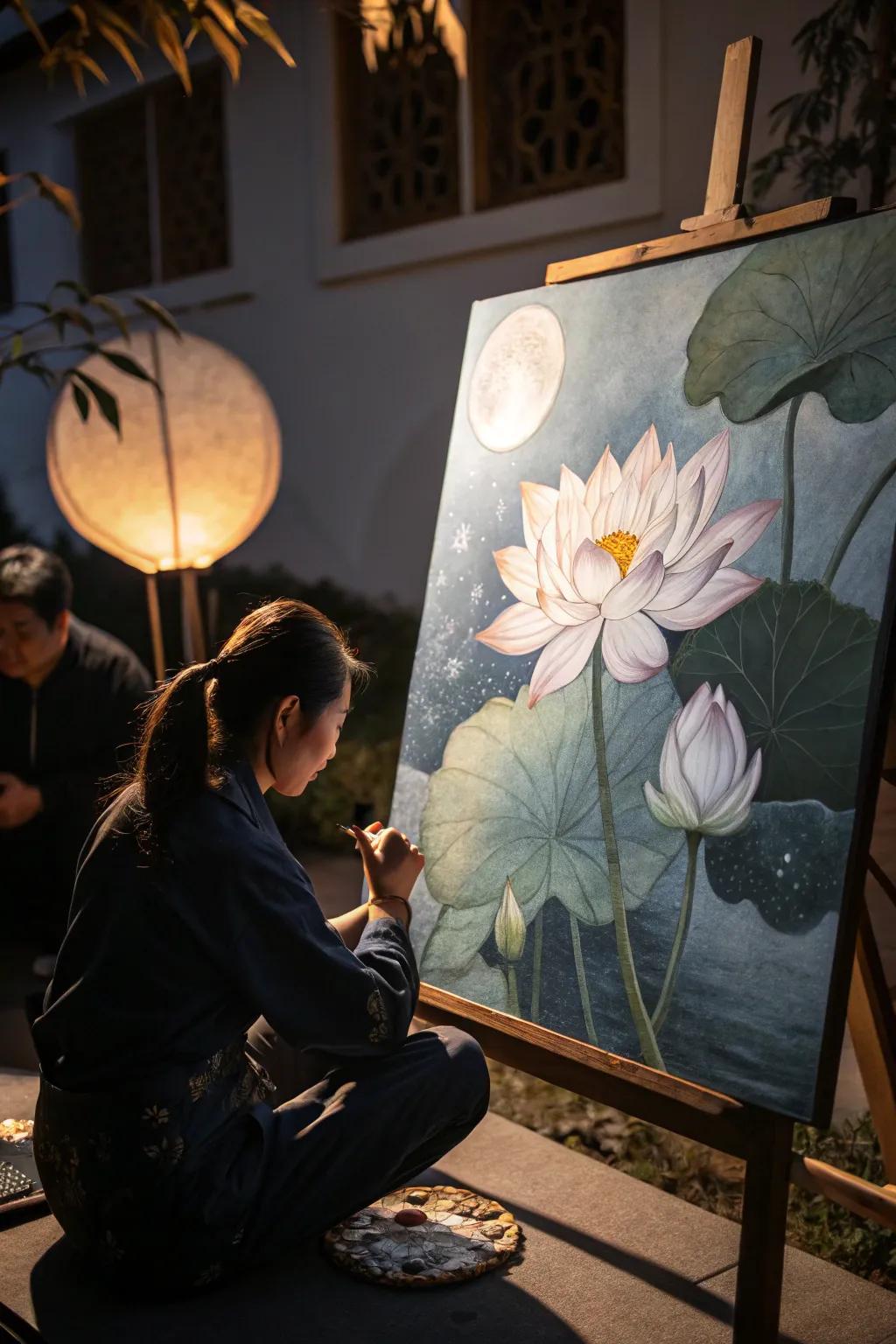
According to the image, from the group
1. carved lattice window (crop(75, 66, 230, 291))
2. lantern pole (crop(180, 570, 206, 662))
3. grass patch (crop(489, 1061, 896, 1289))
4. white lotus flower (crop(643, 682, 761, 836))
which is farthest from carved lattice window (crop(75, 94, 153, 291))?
white lotus flower (crop(643, 682, 761, 836))

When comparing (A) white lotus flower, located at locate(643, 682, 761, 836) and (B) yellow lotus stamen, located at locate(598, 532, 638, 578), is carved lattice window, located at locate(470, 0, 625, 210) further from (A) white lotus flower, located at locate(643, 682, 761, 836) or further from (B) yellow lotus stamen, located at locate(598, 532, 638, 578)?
(A) white lotus flower, located at locate(643, 682, 761, 836)

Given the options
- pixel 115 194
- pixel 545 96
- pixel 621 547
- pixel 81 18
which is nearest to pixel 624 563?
pixel 621 547

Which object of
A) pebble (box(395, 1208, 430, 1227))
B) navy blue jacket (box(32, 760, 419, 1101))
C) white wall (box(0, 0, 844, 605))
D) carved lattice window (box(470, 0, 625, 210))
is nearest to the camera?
navy blue jacket (box(32, 760, 419, 1101))

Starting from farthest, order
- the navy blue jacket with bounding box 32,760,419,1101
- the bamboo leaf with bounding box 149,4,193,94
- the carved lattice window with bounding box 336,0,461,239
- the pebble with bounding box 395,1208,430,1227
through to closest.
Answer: the carved lattice window with bounding box 336,0,461,239 < the bamboo leaf with bounding box 149,4,193,94 < the pebble with bounding box 395,1208,430,1227 < the navy blue jacket with bounding box 32,760,419,1101

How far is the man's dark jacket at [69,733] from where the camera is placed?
136 inches

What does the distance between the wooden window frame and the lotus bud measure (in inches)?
96.2

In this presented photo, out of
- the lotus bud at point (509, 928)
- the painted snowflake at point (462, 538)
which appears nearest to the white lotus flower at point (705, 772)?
the lotus bud at point (509, 928)

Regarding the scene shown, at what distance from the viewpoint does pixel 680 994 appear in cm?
179

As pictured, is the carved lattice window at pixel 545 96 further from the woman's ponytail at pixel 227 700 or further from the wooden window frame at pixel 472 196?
the woman's ponytail at pixel 227 700

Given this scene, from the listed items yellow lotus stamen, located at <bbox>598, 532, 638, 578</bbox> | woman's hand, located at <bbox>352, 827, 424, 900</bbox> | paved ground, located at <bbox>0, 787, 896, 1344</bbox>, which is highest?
yellow lotus stamen, located at <bbox>598, 532, 638, 578</bbox>

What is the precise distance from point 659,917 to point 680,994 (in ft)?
0.35

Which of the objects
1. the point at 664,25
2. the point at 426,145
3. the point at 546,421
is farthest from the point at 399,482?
the point at 546,421

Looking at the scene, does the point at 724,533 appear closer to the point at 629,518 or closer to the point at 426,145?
the point at 629,518

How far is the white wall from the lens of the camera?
4961 millimetres
